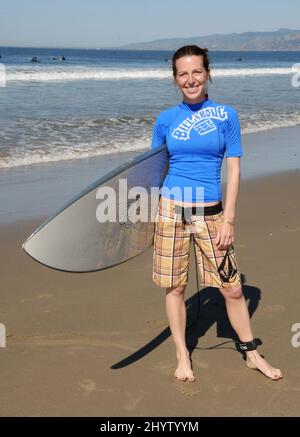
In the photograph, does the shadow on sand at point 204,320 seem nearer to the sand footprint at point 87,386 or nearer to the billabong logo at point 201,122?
the sand footprint at point 87,386

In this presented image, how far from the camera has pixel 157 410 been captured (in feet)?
9.12

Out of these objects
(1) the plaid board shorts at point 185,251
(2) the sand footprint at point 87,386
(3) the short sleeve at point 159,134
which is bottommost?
(2) the sand footprint at point 87,386

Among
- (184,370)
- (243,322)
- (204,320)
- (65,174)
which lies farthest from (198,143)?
(65,174)

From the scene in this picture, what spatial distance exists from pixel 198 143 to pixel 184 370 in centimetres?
118

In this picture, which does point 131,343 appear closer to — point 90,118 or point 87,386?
point 87,386

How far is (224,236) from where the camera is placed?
288 cm

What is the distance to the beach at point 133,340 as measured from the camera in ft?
9.34

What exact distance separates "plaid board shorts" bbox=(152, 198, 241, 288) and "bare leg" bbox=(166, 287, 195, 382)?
0.09 meters

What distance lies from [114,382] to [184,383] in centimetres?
36

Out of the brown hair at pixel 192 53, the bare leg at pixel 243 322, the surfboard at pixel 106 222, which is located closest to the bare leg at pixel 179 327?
the bare leg at pixel 243 322

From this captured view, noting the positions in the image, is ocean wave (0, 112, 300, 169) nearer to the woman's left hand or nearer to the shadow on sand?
the shadow on sand

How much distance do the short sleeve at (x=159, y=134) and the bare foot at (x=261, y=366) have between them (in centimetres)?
122

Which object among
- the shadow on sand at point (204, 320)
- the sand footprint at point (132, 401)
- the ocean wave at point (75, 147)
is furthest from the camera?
the ocean wave at point (75, 147)
